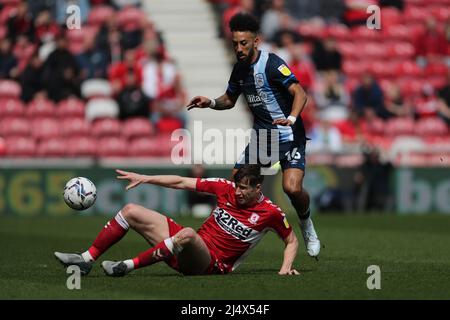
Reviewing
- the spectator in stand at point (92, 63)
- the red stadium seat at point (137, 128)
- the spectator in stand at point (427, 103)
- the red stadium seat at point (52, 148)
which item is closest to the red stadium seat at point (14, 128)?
the red stadium seat at point (52, 148)

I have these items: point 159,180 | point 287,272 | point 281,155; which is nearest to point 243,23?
point 281,155

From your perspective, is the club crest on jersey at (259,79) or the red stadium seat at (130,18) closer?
the club crest on jersey at (259,79)

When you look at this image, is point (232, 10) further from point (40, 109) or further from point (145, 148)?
point (40, 109)

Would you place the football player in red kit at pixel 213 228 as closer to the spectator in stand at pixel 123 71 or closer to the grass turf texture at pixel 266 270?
the grass turf texture at pixel 266 270

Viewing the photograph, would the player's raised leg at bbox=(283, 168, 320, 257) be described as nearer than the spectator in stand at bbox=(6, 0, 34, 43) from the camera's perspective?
Yes

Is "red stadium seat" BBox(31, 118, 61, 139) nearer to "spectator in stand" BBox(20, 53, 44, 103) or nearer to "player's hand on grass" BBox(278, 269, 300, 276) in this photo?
"spectator in stand" BBox(20, 53, 44, 103)

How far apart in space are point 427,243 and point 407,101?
9907 millimetres

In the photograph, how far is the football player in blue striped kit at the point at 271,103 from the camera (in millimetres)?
10367

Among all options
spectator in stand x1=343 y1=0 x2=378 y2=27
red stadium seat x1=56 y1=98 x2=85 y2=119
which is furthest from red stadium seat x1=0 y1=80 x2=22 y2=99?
spectator in stand x1=343 y1=0 x2=378 y2=27

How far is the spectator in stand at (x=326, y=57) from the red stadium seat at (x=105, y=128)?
15.1 feet

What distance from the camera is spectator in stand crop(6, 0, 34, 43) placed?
21.8 meters

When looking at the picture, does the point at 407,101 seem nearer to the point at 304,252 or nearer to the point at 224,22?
the point at 224,22

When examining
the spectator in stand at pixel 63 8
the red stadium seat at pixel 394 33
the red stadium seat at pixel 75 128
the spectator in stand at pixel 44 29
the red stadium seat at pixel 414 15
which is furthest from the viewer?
the red stadium seat at pixel 414 15
